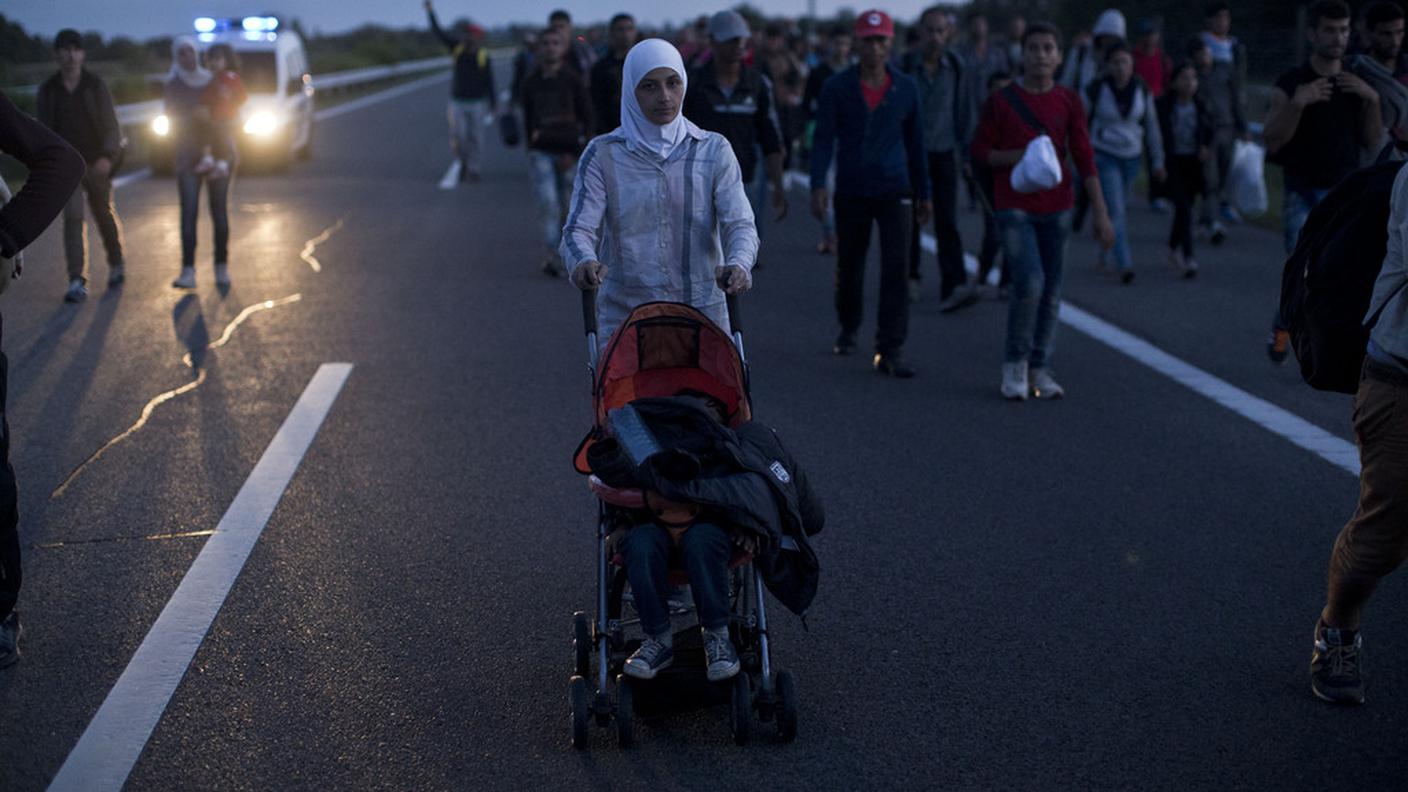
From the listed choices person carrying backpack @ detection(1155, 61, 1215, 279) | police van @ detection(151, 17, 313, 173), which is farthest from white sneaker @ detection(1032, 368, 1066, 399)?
police van @ detection(151, 17, 313, 173)

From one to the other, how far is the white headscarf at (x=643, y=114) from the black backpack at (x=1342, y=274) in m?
1.93

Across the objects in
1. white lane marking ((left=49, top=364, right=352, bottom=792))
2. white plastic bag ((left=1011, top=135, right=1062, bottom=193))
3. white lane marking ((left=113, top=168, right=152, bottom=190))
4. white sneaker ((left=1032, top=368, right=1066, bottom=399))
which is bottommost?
white lane marking ((left=113, top=168, right=152, bottom=190))

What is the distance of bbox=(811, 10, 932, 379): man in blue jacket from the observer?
9.41 metres

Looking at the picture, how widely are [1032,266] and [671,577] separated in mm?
4830

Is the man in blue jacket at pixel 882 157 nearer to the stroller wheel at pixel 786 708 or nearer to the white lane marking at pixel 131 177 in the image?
the stroller wheel at pixel 786 708

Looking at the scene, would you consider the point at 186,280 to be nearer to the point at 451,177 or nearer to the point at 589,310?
the point at 589,310

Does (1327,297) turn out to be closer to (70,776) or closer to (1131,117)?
(70,776)

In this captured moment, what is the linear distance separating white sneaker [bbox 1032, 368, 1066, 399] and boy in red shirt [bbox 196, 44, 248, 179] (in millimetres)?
6800

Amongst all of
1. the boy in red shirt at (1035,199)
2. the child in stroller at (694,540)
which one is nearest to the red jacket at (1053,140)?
the boy in red shirt at (1035,199)

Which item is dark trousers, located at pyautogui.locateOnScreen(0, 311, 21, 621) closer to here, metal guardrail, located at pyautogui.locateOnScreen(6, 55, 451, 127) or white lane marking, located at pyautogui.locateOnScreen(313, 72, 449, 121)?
metal guardrail, located at pyautogui.locateOnScreen(6, 55, 451, 127)

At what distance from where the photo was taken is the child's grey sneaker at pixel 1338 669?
469cm

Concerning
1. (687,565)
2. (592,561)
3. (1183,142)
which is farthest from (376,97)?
(687,565)

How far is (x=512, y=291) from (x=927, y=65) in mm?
3561

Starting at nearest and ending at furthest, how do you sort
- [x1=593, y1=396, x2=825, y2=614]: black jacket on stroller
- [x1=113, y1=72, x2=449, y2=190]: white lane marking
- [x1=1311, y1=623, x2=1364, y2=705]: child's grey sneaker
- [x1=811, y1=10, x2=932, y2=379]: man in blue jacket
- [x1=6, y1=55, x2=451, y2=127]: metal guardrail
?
[x1=593, y1=396, x2=825, y2=614]: black jacket on stroller
[x1=1311, y1=623, x2=1364, y2=705]: child's grey sneaker
[x1=811, y1=10, x2=932, y2=379]: man in blue jacket
[x1=113, y1=72, x2=449, y2=190]: white lane marking
[x1=6, y1=55, x2=451, y2=127]: metal guardrail
